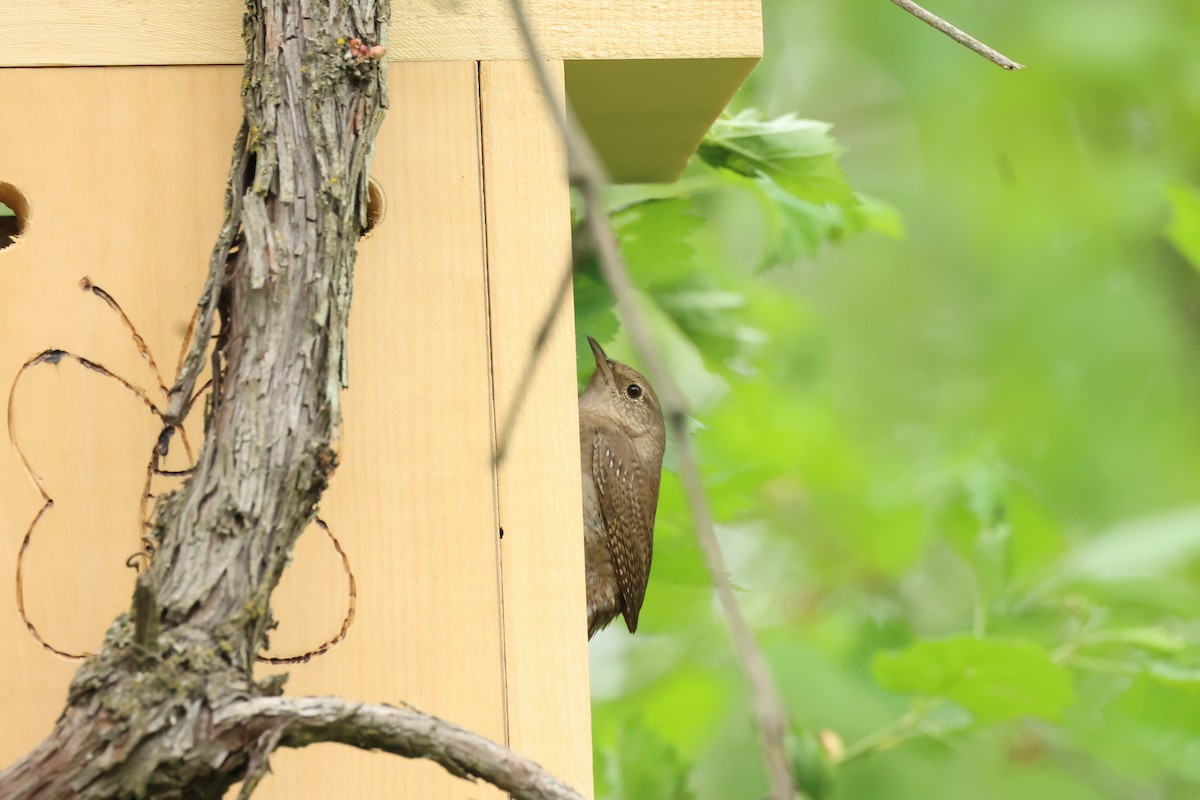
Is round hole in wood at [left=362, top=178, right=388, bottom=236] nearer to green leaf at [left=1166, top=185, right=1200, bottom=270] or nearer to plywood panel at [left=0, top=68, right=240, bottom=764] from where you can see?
plywood panel at [left=0, top=68, right=240, bottom=764]

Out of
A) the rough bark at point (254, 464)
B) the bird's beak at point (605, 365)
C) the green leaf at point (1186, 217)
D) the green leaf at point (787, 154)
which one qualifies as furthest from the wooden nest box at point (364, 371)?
the green leaf at point (1186, 217)

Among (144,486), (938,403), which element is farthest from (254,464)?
(938,403)

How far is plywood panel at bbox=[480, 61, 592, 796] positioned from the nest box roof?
63 mm

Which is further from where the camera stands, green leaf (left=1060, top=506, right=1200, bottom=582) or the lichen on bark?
green leaf (left=1060, top=506, right=1200, bottom=582)

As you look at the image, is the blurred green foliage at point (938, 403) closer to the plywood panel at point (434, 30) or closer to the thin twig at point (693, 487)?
the plywood panel at point (434, 30)

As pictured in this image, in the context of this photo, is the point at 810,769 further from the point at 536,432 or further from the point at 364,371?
the point at 364,371

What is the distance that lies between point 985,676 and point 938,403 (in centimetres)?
222

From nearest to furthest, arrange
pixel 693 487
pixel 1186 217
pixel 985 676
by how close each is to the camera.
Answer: pixel 693 487
pixel 985 676
pixel 1186 217

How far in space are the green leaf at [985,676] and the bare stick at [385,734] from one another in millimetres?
1185

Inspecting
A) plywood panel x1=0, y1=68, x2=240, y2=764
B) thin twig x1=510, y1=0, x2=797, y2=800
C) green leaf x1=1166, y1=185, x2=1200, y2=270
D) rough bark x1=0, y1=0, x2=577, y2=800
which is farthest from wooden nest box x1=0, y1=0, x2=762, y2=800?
green leaf x1=1166, y1=185, x2=1200, y2=270

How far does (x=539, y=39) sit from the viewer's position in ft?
5.71

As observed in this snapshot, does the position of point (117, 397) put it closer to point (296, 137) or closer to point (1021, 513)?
point (296, 137)

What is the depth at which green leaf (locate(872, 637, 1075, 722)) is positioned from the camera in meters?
2.14

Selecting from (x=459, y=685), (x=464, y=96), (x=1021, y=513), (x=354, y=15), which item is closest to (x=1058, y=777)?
(x=1021, y=513)
